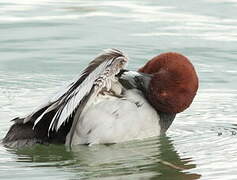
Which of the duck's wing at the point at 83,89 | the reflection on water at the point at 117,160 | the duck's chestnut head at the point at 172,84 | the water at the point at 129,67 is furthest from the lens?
the duck's chestnut head at the point at 172,84

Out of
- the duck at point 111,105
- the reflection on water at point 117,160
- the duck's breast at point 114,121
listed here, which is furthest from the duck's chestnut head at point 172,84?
the reflection on water at point 117,160

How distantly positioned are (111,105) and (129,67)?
2.81 m

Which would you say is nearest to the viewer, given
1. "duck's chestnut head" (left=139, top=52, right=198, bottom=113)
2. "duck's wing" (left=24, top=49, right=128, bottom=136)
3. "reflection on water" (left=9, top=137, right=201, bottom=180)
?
"reflection on water" (left=9, top=137, right=201, bottom=180)

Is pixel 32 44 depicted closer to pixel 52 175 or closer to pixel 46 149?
pixel 46 149

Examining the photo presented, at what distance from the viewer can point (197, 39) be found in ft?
38.2

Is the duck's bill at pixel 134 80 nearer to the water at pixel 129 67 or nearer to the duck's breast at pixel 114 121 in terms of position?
the duck's breast at pixel 114 121

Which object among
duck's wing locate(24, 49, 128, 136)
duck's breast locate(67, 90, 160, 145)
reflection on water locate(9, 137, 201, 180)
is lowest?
reflection on water locate(9, 137, 201, 180)

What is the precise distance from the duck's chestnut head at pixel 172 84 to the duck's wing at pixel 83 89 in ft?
1.27

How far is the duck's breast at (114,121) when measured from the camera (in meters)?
7.80

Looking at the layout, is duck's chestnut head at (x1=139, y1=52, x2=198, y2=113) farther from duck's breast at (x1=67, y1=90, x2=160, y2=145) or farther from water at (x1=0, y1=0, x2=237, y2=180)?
water at (x1=0, y1=0, x2=237, y2=180)

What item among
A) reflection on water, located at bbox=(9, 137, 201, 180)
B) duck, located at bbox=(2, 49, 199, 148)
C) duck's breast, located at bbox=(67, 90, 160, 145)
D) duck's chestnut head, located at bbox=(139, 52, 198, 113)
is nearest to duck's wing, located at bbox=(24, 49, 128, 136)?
duck, located at bbox=(2, 49, 199, 148)

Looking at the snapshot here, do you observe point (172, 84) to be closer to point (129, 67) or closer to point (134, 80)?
point (134, 80)

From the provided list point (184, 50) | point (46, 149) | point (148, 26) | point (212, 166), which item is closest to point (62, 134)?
point (46, 149)

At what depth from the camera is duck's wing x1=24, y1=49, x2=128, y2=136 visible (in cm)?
772
